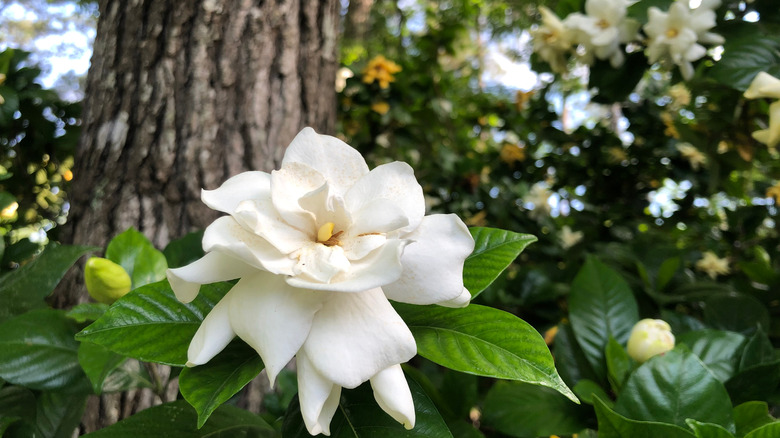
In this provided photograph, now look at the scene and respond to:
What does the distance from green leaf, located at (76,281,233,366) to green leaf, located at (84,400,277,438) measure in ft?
0.41

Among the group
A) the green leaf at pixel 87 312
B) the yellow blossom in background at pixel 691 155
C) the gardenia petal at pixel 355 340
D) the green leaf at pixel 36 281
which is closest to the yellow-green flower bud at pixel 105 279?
the green leaf at pixel 87 312

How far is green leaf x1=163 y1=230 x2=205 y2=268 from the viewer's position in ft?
2.48

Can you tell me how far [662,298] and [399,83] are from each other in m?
1.24

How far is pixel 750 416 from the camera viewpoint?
550 mm

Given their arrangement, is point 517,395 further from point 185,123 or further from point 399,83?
point 399,83

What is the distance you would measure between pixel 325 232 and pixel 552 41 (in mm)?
1118

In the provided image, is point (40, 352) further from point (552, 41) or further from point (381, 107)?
point (381, 107)

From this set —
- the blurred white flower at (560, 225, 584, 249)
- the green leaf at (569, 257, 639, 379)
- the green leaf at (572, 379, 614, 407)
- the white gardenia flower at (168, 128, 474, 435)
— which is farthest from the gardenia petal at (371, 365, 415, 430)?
the blurred white flower at (560, 225, 584, 249)

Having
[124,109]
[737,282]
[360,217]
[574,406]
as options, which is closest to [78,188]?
[124,109]

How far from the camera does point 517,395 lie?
0.75 m

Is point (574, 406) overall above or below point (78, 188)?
below

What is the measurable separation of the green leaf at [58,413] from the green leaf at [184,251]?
0.21m

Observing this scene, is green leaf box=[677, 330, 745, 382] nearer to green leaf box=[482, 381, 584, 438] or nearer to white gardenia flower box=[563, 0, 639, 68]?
green leaf box=[482, 381, 584, 438]

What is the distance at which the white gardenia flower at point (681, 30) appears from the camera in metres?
1.03
